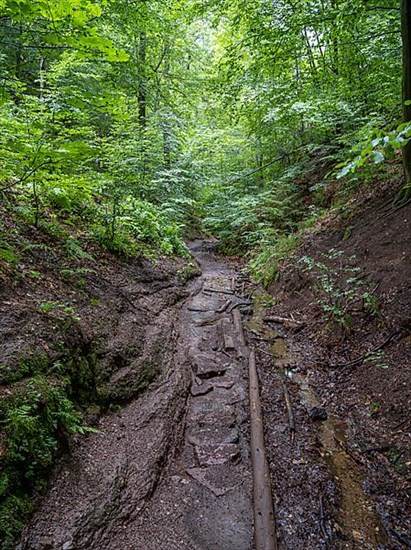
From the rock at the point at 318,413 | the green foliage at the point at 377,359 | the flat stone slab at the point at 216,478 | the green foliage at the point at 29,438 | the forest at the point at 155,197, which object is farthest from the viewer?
the green foliage at the point at 377,359

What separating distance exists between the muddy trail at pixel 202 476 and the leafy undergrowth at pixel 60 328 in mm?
268

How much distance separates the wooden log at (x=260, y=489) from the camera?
9.83 feet

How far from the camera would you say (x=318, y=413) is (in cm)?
476

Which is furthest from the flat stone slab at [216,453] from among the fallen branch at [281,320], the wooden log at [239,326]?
the fallen branch at [281,320]

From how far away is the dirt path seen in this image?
285cm

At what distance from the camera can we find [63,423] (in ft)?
11.1

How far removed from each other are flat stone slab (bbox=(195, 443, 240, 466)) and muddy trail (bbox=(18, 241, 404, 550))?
13mm

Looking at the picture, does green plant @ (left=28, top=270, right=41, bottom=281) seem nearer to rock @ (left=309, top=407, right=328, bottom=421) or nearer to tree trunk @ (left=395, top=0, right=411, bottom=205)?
rock @ (left=309, top=407, right=328, bottom=421)

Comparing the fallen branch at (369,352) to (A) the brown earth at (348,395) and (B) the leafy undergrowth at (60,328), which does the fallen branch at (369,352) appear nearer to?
(A) the brown earth at (348,395)

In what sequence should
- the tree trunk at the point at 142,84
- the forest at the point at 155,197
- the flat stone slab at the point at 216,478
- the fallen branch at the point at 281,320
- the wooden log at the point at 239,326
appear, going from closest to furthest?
the forest at the point at 155,197
the flat stone slab at the point at 216,478
the wooden log at the point at 239,326
the fallen branch at the point at 281,320
the tree trunk at the point at 142,84

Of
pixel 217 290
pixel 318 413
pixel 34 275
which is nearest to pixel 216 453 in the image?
pixel 318 413

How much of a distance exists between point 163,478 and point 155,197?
1083 centimetres

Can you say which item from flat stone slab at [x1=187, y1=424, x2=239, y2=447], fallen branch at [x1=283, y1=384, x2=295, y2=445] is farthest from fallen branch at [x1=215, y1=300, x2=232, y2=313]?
flat stone slab at [x1=187, y1=424, x2=239, y2=447]

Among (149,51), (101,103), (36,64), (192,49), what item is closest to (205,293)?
(101,103)
